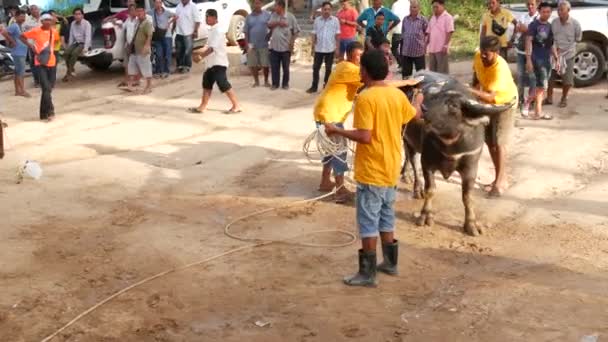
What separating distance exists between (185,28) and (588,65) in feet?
26.8

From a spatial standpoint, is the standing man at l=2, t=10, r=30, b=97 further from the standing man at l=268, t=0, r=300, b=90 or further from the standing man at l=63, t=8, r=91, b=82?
the standing man at l=268, t=0, r=300, b=90

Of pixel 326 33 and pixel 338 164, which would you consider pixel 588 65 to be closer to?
pixel 326 33

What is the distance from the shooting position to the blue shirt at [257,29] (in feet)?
52.3

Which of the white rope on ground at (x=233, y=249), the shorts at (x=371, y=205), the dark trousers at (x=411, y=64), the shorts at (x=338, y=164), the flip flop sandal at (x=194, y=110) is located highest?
the dark trousers at (x=411, y=64)

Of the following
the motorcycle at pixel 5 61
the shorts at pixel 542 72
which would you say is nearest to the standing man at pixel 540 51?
the shorts at pixel 542 72

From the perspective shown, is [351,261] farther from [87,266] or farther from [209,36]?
[209,36]

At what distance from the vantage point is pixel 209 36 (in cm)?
1371

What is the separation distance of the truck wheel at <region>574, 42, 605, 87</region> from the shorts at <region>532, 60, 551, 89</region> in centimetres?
187

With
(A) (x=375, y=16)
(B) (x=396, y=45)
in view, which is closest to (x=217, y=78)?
(A) (x=375, y=16)

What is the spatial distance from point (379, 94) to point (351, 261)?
1732 mm

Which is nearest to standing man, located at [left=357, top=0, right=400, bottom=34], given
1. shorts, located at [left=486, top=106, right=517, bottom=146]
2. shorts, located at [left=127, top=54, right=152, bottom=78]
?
shorts, located at [left=127, top=54, right=152, bottom=78]

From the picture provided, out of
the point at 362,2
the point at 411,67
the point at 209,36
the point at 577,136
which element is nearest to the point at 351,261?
the point at 577,136

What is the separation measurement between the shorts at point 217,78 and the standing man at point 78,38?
15.6 ft

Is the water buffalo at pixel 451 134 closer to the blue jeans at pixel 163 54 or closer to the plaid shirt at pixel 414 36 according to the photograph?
the plaid shirt at pixel 414 36
